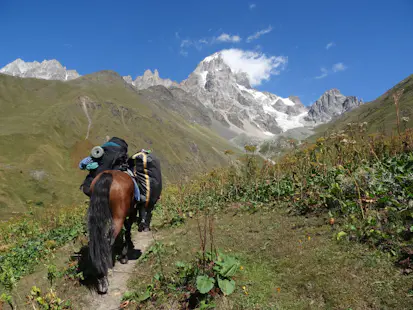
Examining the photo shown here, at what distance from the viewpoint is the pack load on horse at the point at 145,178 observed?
21.6 feet

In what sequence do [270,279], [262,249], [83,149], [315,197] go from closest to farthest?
[270,279], [262,249], [315,197], [83,149]

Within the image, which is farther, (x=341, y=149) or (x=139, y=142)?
(x=139, y=142)

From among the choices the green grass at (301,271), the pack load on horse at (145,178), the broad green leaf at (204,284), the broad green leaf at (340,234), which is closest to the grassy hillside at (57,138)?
the pack load on horse at (145,178)

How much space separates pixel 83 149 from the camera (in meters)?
121

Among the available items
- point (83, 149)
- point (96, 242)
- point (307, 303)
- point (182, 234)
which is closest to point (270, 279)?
point (307, 303)

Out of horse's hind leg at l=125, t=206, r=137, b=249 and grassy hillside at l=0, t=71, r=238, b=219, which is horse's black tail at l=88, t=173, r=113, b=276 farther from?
grassy hillside at l=0, t=71, r=238, b=219

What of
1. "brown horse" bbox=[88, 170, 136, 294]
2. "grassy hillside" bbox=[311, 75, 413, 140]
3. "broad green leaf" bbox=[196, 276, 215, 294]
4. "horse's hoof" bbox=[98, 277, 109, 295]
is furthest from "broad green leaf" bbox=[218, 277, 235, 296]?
"grassy hillside" bbox=[311, 75, 413, 140]

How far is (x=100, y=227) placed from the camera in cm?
507

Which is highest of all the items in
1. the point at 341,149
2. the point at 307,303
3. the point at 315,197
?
the point at 341,149

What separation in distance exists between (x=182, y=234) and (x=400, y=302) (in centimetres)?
561

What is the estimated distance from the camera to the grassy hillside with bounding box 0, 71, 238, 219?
84.4 meters

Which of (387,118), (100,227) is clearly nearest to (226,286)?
(100,227)

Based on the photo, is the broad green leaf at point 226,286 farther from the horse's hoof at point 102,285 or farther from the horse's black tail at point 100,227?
the horse's hoof at point 102,285

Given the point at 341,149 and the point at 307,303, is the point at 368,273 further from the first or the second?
the point at 341,149
